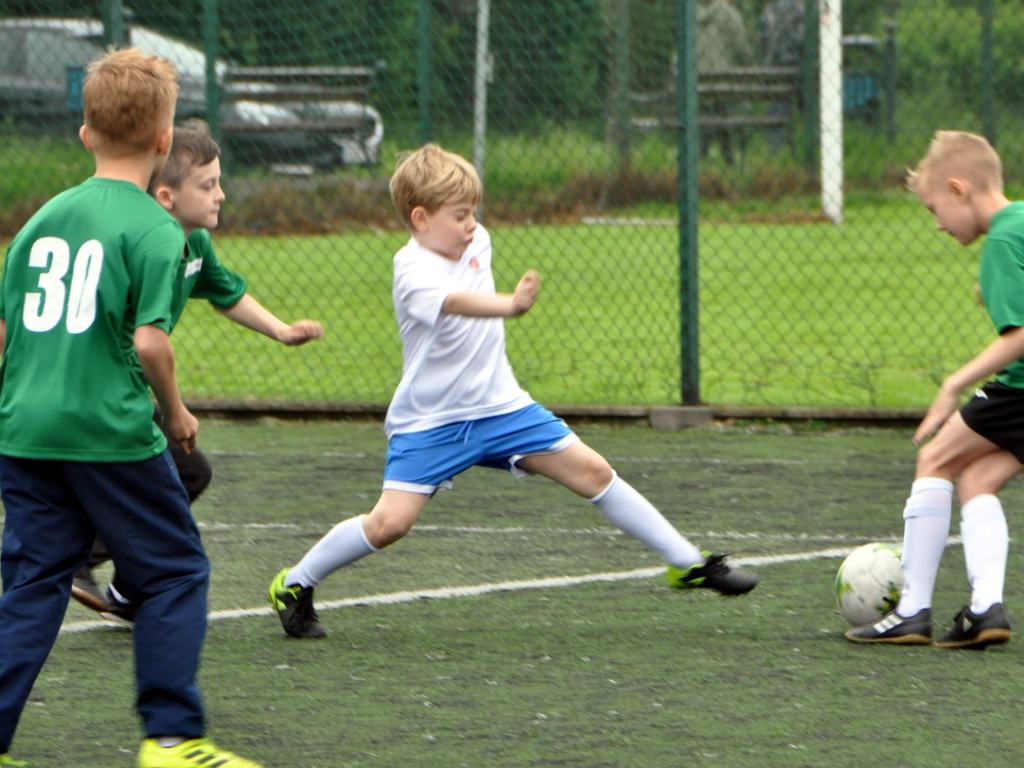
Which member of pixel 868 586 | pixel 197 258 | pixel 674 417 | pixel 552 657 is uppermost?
pixel 197 258

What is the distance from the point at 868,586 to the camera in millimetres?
4363

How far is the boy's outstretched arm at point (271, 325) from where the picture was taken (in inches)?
159

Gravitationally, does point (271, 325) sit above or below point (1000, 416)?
above

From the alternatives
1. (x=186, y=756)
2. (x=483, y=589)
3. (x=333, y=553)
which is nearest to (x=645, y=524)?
(x=483, y=589)

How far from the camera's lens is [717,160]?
8977 millimetres

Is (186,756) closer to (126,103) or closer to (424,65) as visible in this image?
(126,103)

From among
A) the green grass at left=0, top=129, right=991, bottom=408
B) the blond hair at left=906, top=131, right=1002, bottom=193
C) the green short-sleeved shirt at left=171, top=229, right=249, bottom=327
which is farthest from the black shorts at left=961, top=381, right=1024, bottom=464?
the green grass at left=0, top=129, right=991, bottom=408

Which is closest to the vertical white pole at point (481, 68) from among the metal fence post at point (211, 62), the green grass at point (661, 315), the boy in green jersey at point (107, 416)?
the green grass at point (661, 315)

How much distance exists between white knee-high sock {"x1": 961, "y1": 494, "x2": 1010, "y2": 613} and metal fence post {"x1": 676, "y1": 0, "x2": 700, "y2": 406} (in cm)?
373

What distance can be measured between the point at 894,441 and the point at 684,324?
122 centimetres

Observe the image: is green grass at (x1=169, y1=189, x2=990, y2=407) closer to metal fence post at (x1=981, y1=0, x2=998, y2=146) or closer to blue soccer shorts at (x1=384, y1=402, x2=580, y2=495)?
metal fence post at (x1=981, y1=0, x2=998, y2=146)

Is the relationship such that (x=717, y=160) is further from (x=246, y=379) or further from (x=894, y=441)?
(x=246, y=379)

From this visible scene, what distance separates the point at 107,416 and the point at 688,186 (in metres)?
5.23

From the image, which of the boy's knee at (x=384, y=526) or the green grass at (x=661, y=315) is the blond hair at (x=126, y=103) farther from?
the green grass at (x=661, y=315)
